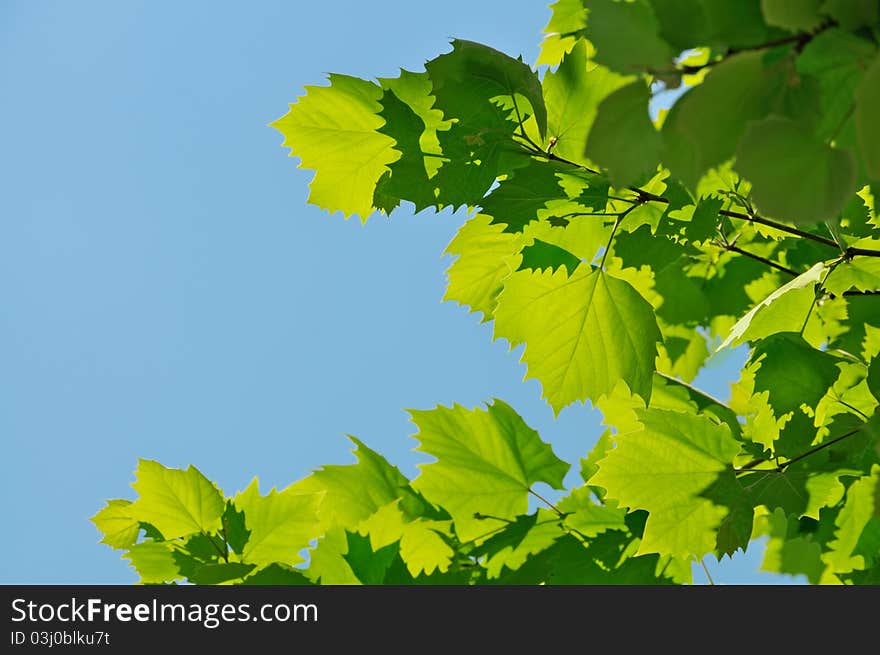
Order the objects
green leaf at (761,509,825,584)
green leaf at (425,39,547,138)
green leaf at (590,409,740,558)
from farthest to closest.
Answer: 1. green leaf at (761,509,825,584)
2. green leaf at (590,409,740,558)
3. green leaf at (425,39,547,138)

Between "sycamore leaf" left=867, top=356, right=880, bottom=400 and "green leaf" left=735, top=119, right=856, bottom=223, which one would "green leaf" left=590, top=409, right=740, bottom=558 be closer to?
"sycamore leaf" left=867, top=356, right=880, bottom=400

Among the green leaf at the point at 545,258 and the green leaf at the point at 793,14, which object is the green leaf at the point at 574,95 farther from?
the green leaf at the point at 793,14

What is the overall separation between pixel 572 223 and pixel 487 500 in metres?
0.65

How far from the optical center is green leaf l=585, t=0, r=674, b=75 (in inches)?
19.2

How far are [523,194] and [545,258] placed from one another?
0.15 metres

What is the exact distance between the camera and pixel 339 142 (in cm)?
143

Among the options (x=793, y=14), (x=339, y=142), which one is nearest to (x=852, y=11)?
(x=793, y=14)

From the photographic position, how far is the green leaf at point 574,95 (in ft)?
4.11

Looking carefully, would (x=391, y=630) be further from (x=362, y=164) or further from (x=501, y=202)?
(x=362, y=164)

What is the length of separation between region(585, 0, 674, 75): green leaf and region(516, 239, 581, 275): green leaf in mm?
797

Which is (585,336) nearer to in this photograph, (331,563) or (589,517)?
(589,517)

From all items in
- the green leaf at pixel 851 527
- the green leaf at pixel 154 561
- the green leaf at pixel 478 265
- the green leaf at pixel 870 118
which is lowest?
the green leaf at pixel 870 118

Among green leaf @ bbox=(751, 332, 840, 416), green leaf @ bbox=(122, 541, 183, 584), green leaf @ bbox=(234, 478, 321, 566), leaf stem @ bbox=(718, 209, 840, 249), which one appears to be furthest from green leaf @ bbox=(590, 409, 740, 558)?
green leaf @ bbox=(122, 541, 183, 584)

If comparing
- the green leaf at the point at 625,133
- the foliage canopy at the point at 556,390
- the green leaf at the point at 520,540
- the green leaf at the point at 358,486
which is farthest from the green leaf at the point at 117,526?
the green leaf at the point at 625,133
